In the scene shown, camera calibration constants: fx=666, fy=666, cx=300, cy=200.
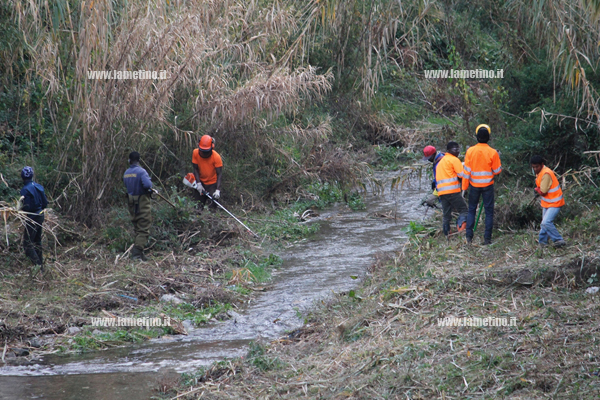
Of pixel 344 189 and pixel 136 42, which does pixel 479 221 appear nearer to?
pixel 344 189

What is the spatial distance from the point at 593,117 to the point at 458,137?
10.7 feet

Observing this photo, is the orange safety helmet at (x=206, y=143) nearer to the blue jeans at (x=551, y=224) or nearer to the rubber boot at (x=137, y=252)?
the rubber boot at (x=137, y=252)

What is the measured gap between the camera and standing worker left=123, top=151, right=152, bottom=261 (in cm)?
973

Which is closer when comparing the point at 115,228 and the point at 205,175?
the point at 115,228

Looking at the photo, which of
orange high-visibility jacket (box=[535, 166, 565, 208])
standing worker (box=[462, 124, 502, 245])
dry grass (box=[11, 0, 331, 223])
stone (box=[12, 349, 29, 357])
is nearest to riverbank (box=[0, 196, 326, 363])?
stone (box=[12, 349, 29, 357])

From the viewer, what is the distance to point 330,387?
5320 millimetres

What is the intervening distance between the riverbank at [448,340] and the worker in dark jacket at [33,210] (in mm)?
3959

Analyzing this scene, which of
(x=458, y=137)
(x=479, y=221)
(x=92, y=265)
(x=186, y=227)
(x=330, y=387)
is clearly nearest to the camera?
(x=330, y=387)

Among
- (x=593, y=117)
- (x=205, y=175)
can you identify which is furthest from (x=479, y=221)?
(x=205, y=175)

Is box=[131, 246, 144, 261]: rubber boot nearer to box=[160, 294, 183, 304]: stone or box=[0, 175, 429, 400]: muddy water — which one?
box=[160, 294, 183, 304]: stone

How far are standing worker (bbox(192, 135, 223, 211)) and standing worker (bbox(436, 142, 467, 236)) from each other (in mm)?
4026

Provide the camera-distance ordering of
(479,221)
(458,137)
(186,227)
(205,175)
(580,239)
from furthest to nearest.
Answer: (458,137), (205,175), (186,227), (479,221), (580,239)

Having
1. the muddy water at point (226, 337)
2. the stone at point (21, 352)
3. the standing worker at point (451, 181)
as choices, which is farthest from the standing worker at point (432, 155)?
the stone at point (21, 352)

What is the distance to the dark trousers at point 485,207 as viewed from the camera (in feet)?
28.1
